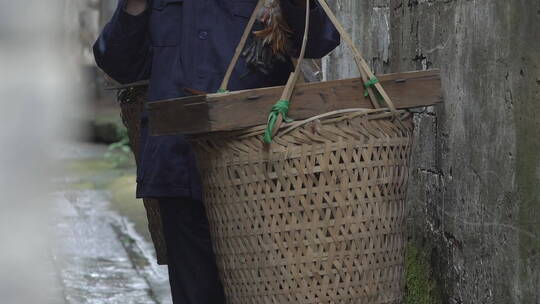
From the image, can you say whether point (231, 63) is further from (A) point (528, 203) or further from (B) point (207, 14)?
(A) point (528, 203)

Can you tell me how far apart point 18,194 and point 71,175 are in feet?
21.6

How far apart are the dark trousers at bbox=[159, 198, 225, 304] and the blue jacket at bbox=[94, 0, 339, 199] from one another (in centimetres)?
11

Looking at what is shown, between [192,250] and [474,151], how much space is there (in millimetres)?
1008

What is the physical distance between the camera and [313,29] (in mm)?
3107

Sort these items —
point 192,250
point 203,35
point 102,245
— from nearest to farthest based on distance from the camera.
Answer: point 203,35 → point 192,250 → point 102,245

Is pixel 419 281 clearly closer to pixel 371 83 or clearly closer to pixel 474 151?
pixel 474 151

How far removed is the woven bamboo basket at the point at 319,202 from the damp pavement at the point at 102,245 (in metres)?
2.68

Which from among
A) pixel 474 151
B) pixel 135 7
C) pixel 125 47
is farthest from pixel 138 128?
pixel 474 151

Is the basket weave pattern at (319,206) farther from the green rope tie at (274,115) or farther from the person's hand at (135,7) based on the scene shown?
the person's hand at (135,7)

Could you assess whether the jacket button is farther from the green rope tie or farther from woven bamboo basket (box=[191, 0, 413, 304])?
the green rope tie

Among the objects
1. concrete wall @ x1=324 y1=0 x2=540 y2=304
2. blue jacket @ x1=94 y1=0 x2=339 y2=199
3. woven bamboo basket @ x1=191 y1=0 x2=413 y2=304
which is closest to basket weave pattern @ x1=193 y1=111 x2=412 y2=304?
woven bamboo basket @ x1=191 y1=0 x2=413 y2=304

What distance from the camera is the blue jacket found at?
313 cm

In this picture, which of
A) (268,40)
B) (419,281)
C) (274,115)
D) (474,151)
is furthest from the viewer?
(419,281)

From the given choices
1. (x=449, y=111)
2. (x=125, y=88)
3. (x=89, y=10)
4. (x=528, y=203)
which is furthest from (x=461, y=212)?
(x=89, y=10)
